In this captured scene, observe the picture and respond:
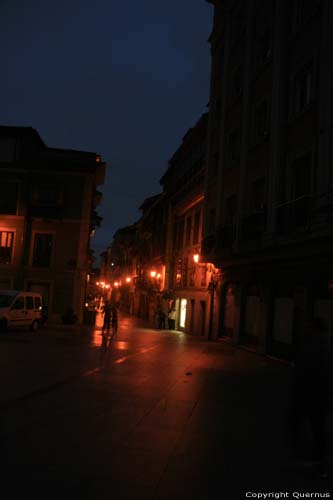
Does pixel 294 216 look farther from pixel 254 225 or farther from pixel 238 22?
pixel 238 22

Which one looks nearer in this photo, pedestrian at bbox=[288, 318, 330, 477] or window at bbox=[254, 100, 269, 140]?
pedestrian at bbox=[288, 318, 330, 477]

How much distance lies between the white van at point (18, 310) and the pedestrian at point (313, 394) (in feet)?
63.5

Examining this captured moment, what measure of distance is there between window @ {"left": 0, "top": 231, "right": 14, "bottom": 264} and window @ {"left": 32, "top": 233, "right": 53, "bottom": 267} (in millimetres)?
1601

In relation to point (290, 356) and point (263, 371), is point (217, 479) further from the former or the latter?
point (290, 356)

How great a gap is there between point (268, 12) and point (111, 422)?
1920 cm

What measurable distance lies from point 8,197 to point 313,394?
31.4m

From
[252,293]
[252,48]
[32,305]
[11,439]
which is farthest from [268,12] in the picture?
[11,439]

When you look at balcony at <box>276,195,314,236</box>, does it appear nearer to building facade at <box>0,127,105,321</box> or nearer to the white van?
the white van

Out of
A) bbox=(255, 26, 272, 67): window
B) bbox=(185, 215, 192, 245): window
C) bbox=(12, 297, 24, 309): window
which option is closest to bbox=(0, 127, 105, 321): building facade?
bbox=(185, 215, 192, 245): window

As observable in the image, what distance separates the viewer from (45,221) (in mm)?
33375

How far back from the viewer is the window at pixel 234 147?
2370cm

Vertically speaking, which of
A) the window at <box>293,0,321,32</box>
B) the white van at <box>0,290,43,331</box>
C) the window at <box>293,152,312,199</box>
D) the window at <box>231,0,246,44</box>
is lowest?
the white van at <box>0,290,43,331</box>

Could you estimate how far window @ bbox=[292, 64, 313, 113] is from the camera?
16.6m

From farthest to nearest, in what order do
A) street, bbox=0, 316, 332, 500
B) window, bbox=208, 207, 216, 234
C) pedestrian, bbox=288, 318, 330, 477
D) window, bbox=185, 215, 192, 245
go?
window, bbox=185, 215, 192, 245 → window, bbox=208, 207, 216, 234 → pedestrian, bbox=288, 318, 330, 477 → street, bbox=0, 316, 332, 500
